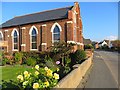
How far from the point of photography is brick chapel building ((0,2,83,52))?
2882 cm

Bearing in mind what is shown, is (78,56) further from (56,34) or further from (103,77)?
(103,77)

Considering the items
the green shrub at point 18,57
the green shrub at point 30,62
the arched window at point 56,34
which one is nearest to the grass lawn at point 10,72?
the green shrub at point 30,62

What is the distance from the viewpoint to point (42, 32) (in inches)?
1228

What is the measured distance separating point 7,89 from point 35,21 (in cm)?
2416

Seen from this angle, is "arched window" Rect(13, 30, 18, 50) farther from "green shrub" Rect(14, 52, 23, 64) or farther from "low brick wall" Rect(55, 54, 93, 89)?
"low brick wall" Rect(55, 54, 93, 89)

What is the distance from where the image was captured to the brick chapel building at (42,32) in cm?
2882

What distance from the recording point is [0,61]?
22.9 m

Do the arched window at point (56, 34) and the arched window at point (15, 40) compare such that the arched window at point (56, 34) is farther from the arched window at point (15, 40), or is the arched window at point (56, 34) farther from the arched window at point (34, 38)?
the arched window at point (15, 40)

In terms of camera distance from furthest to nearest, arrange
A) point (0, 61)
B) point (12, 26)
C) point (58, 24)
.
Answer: point (12, 26) → point (58, 24) → point (0, 61)

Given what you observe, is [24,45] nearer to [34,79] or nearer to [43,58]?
[43,58]

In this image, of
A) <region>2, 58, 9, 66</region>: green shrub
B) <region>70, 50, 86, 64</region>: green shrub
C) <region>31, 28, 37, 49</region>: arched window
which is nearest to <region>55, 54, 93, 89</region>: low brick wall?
<region>70, 50, 86, 64</region>: green shrub

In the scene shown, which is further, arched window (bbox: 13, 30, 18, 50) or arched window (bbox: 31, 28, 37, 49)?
arched window (bbox: 13, 30, 18, 50)

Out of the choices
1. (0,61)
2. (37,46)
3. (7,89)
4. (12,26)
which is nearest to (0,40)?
(12,26)

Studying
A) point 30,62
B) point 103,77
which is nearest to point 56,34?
point 30,62
